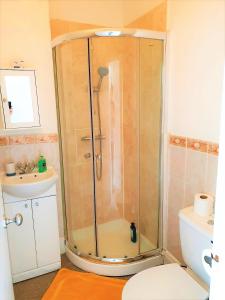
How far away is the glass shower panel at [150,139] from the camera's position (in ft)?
6.60

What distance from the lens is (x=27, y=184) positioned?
1825mm

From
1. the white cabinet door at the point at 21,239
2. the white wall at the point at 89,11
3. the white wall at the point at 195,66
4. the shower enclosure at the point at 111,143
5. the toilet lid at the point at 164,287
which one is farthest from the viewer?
the white wall at the point at 89,11

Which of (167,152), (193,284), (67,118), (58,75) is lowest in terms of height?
(193,284)

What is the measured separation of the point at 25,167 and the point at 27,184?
0.39m

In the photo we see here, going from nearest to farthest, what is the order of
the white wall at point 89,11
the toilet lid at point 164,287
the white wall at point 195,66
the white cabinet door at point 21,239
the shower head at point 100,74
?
the toilet lid at point 164,287
the white wall at point 195,66
the white cabinet door at point 21,239
the shower head at point 100,74
the white wall at point 89,11

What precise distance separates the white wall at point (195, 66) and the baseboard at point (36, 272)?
5.42ft

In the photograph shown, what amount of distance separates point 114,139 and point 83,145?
0.33 metres

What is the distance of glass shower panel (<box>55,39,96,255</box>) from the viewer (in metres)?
2.16

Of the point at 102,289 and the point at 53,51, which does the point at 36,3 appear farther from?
the point at 102,289

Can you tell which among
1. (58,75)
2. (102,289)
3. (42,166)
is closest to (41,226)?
(42,166)

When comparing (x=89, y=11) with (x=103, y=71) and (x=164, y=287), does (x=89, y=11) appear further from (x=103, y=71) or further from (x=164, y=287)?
(x=164, y=287)

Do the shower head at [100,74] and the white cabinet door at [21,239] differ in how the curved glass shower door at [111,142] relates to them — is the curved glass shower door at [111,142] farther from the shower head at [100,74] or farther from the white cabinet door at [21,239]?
the white cabinet door at [21,239]

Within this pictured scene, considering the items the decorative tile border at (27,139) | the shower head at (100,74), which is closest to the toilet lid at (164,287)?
the decorative tile border at (27,139)

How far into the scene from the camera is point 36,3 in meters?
2.02
